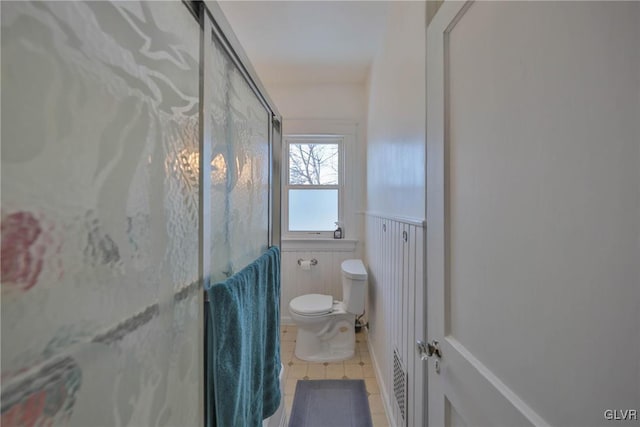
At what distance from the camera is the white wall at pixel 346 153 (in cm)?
279

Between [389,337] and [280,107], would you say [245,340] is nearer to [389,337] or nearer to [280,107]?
[389,337]

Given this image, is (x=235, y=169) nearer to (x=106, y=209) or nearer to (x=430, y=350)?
(x=106, y=209)

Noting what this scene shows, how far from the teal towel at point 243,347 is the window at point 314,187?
1.77 m

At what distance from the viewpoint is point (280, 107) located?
9.26 ft

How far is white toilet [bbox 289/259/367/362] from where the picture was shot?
2141mm

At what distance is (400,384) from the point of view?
134 centimetres

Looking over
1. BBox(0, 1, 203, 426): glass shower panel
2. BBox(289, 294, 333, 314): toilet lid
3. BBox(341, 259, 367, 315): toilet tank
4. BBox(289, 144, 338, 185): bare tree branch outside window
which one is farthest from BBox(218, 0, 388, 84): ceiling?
BBox(289, 294, 333, 314): toilet lid

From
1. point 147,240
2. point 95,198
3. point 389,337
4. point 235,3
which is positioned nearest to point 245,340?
point 147,240

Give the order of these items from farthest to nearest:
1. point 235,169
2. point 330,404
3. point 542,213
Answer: point 330,404
point 235,169
point 542,213

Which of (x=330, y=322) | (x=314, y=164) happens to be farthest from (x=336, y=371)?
(x=314, y=164)

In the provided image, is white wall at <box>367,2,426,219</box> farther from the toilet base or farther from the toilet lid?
the toilet base

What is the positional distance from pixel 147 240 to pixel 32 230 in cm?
19

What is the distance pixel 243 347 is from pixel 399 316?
895 mm

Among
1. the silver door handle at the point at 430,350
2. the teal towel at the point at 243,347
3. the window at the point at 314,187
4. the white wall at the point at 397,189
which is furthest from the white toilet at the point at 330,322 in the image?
the silver door handle at the point at 430,350
